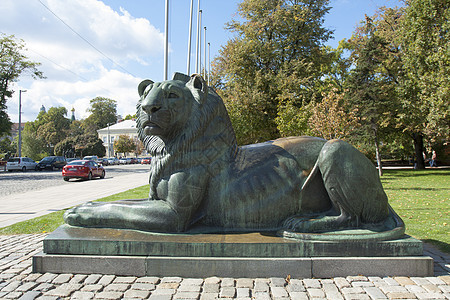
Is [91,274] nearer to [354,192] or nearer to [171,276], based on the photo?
[171,276]

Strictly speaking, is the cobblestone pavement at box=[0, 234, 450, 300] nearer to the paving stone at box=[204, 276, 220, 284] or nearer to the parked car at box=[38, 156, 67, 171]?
the paving stone at box=[204, 276, 220, 284]

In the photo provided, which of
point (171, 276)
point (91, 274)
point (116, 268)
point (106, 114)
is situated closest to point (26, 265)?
point (91, 274)

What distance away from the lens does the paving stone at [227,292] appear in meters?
3.05

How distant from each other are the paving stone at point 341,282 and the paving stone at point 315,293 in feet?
0.80

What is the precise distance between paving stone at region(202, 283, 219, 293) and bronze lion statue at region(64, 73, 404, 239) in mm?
716

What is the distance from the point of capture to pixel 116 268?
358cm

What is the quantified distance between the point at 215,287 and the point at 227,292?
17 centimetres

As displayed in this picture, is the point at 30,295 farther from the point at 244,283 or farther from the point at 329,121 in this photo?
the point at 329,121

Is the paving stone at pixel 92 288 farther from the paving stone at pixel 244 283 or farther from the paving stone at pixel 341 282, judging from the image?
the paving stone at pixel 341 282

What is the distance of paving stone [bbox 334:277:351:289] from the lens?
325 centimetres

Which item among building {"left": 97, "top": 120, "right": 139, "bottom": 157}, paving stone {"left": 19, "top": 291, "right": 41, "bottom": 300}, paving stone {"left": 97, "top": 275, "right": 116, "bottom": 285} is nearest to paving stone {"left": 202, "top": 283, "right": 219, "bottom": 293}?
paving stone {"left": 97, "top": 275, "right": 116, "bottom": 285}

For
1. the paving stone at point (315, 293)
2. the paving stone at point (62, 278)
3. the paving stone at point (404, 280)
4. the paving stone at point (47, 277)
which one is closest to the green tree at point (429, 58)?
Result: the paving stone at point (404, 280)

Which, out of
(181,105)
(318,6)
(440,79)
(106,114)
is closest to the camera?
(181,105)

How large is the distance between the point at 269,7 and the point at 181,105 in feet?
80.4
